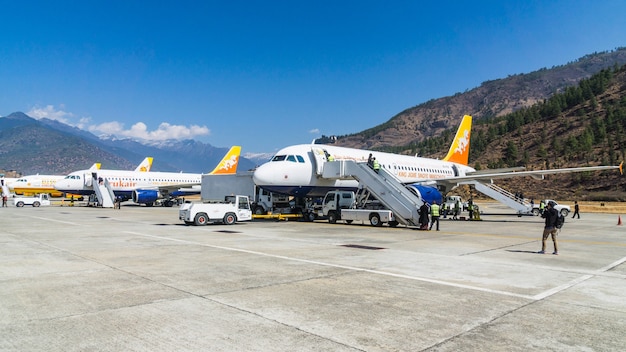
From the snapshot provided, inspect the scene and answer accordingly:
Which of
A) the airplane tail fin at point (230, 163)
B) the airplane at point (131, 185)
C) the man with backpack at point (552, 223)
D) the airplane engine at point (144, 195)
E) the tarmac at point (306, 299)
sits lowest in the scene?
the tarmac at point (306, 299)

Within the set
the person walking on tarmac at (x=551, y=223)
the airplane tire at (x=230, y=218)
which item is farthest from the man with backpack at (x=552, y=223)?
the airplane tire at (x=230, y=218)

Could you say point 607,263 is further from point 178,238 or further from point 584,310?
point 178,238

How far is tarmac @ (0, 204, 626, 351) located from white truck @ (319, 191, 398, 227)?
9.27 m

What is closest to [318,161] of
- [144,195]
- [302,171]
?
[302,171]

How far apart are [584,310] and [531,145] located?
319ft

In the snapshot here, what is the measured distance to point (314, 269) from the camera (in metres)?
10.6

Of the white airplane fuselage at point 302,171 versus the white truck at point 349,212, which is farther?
the white airplane fuselage at point 302,171

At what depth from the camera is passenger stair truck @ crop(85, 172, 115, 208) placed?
4731cm

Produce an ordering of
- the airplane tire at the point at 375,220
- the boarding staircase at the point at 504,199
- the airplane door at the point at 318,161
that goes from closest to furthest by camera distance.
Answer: the airplane tire at the point at 375,220 < the airplane door at the point at 318,161 < the boarding staircase at the point at 504,199

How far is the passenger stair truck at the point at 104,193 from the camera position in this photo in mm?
47312

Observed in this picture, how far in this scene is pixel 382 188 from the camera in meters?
24.1

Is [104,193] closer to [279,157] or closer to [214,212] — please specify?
[214,212]

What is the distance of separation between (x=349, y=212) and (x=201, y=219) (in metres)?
8.41

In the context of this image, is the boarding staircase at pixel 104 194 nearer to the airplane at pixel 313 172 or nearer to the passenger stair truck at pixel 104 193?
the passenger stair truck at pixel 104 193
